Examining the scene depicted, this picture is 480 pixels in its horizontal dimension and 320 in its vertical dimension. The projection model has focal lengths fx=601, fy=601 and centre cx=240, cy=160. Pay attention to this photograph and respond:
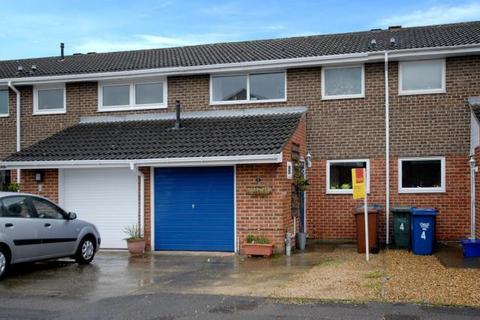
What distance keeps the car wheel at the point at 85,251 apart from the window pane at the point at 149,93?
6.03 m

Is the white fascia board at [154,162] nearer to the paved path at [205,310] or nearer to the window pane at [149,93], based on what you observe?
the window pane at [149,93]

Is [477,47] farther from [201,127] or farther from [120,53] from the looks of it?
[120,53]

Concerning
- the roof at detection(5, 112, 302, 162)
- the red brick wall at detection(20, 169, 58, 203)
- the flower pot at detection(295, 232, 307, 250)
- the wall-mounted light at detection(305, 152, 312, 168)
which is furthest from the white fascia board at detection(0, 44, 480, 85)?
the flower pot at detection(295, 232, 307, 250)

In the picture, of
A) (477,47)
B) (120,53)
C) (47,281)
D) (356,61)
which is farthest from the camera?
(120,53)

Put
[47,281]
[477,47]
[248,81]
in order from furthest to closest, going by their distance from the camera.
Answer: [248,81] → [477,47] → [47,281]

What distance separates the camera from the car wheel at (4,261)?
10.6m

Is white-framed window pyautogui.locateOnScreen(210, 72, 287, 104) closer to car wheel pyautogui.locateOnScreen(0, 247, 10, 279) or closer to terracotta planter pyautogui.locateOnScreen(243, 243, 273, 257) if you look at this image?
terracotta planter pyautogui.locateOnScreen(243, 243, 273, 257)

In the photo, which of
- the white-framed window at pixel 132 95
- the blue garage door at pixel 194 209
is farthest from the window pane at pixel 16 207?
the white-framed window at pixel 132 95

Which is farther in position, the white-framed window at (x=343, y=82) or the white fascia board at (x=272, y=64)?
the white-framed window at (x=343, y=82)

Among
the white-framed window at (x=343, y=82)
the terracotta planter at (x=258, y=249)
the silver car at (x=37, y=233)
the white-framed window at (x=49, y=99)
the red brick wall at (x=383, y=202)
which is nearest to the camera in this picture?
the silver car at (x=37, y=233)

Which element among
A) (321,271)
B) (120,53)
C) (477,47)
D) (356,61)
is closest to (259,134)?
(356,61)

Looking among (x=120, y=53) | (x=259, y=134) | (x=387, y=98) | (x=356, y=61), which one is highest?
(x=120, y=53)

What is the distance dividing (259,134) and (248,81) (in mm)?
2691

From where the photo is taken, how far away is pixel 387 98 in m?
16.1
